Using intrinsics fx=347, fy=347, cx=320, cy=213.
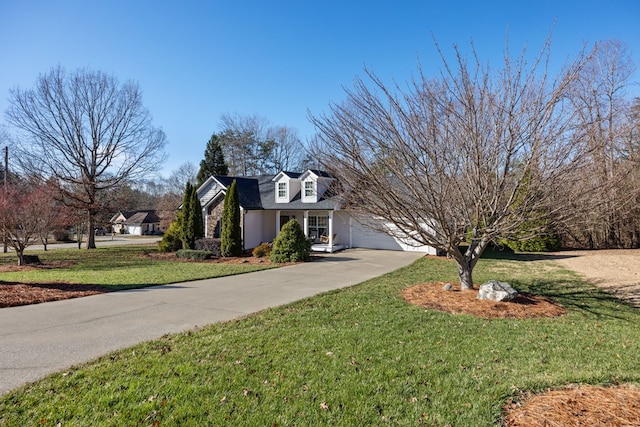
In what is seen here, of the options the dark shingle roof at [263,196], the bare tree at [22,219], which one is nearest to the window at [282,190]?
the dark shingle roof at [263,196]

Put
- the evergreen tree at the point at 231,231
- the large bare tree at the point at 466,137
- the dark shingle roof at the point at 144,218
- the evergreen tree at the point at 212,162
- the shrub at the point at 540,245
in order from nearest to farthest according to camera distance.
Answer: the large bare tree at the point at 466,137
the evergreen tree at the point at 231,231
the shrub at the point at 540,245
the evergreen tree at the point at 212,162
the dark shingle roof at the point at 144,218

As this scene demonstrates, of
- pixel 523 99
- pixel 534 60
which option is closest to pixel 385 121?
pixel 523 99

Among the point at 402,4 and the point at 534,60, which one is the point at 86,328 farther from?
the point at 402,4

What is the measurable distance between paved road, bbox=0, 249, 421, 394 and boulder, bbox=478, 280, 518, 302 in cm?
358

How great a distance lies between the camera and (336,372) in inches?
156

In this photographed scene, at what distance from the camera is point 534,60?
6.50 metres

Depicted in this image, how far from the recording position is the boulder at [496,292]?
24.1 ft

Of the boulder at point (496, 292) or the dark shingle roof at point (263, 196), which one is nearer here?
the boulder at point (496, 292)

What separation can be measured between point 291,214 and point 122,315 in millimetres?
15631

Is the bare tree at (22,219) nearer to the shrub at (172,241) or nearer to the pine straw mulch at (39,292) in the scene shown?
the pine straw mulch at (39,292)

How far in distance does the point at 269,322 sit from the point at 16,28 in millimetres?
11106

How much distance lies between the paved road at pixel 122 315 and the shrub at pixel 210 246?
7.06m

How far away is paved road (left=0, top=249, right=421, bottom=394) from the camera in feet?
14.8

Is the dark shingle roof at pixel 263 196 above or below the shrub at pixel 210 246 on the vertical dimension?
above
